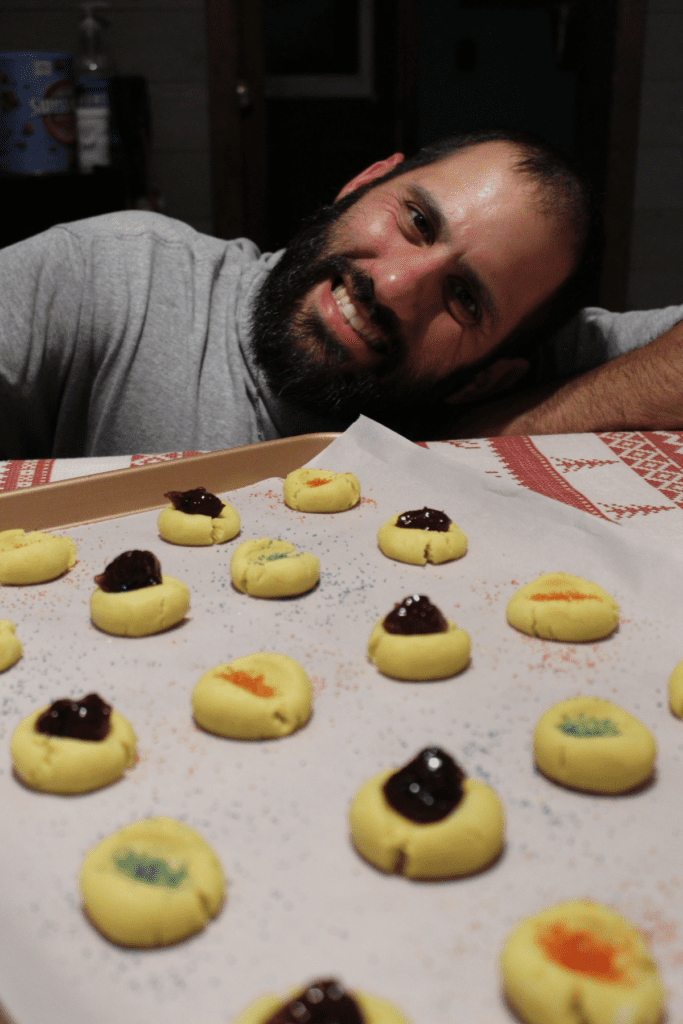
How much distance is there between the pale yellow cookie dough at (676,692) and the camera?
0.85 m

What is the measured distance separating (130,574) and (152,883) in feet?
1.49

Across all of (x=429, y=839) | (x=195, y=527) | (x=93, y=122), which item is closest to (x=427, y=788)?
(x=429, y=839)

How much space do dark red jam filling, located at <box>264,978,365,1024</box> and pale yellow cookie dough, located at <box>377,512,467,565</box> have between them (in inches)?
26.1

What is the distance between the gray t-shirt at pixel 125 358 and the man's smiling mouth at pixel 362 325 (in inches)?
9.0

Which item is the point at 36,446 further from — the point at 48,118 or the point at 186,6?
the point at 186,6

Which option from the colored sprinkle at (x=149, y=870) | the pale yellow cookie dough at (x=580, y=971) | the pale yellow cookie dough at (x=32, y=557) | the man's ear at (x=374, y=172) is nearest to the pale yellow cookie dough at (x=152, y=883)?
the colored sprinkle at (x=149, y=870)

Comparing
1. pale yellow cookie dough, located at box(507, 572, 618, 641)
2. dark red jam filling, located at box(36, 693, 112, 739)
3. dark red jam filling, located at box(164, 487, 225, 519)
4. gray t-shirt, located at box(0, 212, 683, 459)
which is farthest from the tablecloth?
dark red jam filling, located at box(36, 693, 112, 739)

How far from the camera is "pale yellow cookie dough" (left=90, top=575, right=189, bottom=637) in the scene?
0.98 meters

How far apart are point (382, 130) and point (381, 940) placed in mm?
4915

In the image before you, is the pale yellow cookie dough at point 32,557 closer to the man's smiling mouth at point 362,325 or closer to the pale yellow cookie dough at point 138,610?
the pale yellow cookie dough at point 138,610

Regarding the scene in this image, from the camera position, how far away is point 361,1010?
0.54m

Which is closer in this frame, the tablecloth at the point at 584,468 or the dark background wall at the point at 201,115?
the tablecloth at the point at 584,468

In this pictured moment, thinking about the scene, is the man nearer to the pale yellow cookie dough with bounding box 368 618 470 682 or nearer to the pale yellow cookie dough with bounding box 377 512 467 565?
the pale yellow cookie dough with bounding box 377 512 467 565

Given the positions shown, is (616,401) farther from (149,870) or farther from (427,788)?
(149,870)
